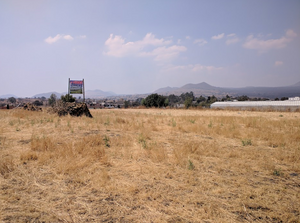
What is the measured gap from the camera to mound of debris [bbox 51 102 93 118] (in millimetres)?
14653

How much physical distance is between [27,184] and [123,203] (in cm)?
219

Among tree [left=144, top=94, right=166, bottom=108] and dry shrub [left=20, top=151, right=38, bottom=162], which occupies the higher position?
tree [left=144, top=94, right=166, bottom=108]

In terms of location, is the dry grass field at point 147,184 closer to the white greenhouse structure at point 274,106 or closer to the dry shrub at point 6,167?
the dry shrub at point 6,167

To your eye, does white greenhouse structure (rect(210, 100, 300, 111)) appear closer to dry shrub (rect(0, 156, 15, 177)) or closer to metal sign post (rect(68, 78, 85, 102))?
metal sign post (rect(68, 78, 85, 102))

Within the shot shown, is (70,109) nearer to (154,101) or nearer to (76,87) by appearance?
(76,87)

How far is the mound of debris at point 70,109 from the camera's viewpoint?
14653 mm

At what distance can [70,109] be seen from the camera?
14781mm

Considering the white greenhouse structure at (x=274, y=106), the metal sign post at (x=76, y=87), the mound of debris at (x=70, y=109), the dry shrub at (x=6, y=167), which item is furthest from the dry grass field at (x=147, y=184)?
the white greenhouse structure at (x=274, y=106)

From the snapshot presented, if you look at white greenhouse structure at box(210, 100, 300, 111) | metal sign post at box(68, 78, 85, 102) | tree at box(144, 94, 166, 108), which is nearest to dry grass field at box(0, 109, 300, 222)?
metal sign post at box(68, 78, 85, 102)

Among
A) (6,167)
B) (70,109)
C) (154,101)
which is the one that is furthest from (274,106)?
(6,167)

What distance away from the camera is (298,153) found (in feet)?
19.0

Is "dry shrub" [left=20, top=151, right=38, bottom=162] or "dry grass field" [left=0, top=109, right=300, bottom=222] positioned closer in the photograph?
"dry grass field" [left=0, top=109, right=300, bottom=222]

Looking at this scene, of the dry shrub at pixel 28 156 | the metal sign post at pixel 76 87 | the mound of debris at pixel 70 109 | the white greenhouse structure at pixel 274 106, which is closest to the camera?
the dry shrub at pixel 28 156

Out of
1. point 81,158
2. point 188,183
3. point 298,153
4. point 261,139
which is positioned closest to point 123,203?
point 188,183
